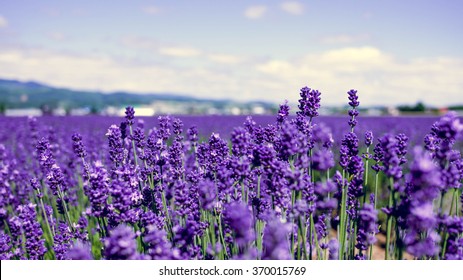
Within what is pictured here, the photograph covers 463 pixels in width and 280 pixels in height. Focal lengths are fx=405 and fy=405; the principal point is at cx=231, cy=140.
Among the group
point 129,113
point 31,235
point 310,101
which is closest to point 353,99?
point 310,101

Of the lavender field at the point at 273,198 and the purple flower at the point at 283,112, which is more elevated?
the purple flower at the point at 283,112

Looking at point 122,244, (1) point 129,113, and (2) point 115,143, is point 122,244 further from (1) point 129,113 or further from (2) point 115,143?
(1) point 129,113

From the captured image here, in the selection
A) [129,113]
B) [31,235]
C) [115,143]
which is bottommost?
[31,235]

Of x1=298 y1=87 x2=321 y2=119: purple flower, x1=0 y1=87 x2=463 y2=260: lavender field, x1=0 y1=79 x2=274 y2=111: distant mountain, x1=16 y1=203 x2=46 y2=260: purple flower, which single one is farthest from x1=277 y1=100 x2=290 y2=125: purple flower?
x1=0 y1=79 x2=274 y2=111: distant mountain

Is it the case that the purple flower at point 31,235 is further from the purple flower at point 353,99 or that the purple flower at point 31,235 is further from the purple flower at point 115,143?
the purple flower at point 353,99

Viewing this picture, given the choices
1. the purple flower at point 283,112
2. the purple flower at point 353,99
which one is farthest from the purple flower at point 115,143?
the purple flower at point 353,99

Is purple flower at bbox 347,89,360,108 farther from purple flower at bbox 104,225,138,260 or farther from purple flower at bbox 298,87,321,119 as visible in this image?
purple flower at bbox 104,225,138,260

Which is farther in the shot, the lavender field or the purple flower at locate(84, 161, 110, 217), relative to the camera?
the purple flower at locate(84, 161, 110, 217)

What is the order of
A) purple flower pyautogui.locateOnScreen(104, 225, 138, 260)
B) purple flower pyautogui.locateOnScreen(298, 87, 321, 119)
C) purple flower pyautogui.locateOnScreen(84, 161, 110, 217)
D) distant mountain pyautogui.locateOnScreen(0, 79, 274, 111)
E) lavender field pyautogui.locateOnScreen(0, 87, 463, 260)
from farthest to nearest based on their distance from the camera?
distant mountain pyautogui.locateOnScreen(0, 79, 274, 111) < purple flower pyautogui.locateOnScreen(298, 87, 321, 119) < purple flower pyautogui.locateOnScreen(84, 161, 110, 217) < lavender field pyautogui.locateOnScreen(0, 87, 463, 260) < purple flower pyautogui.locateOnScreen(104, 225, 138, 260)
